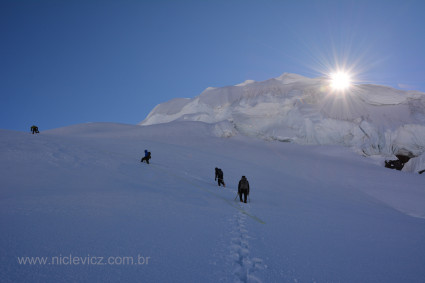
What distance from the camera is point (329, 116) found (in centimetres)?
4334

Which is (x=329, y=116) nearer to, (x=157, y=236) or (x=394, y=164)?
(x=394, y=164)

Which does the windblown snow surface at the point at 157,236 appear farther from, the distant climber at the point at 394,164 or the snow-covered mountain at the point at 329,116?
the distant climber at the point at 394,164

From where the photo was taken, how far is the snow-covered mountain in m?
39.9

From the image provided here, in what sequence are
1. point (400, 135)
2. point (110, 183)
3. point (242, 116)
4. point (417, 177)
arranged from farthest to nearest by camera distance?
point (242, 116)
point (400, 135)
point (417, 177)
point (110, 183)

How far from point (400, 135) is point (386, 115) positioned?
4770 mm

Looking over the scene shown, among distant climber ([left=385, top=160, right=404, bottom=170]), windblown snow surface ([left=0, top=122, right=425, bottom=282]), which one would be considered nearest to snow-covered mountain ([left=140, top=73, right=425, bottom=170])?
distant climber ([left=385, top=160, right=404, bottom=170])

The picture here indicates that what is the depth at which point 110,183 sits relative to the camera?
34.1 ft

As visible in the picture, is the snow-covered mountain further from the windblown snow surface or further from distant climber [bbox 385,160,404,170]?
the windblown snow surface

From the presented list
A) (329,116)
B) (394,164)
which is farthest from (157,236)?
(329,116)

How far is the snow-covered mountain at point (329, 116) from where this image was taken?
131 ft

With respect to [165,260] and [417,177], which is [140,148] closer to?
[165,260]

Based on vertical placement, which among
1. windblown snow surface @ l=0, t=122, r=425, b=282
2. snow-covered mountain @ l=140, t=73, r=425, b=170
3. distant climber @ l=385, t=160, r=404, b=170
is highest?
snow-covered mountain @ l=140, t=73, r=425, b=170

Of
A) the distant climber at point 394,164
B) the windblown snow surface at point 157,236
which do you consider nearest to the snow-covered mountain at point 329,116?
the distant climber at point 394,164

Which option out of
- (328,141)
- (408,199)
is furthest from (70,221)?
(328,141)
